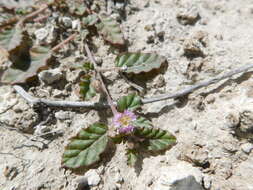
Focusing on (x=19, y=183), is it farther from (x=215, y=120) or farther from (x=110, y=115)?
(x=215, y=120)

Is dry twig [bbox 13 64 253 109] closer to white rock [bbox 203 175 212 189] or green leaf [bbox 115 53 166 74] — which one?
green leaf [bbox 115 53 166 74]

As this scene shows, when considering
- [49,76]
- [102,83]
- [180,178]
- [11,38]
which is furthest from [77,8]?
[180,178]

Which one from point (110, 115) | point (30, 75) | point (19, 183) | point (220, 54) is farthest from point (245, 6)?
point (19, 183)

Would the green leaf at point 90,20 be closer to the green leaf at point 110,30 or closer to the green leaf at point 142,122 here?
the green leaf at point 110,30

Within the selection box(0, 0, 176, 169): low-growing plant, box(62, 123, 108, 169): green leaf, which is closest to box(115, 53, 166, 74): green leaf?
box(0, 0, 176, 169): low-growing plant

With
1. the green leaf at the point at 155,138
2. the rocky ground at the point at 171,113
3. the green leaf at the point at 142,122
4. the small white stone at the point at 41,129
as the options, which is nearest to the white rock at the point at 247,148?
the rocky ground at the point at 171,113

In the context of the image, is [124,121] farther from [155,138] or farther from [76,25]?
[76,25]
